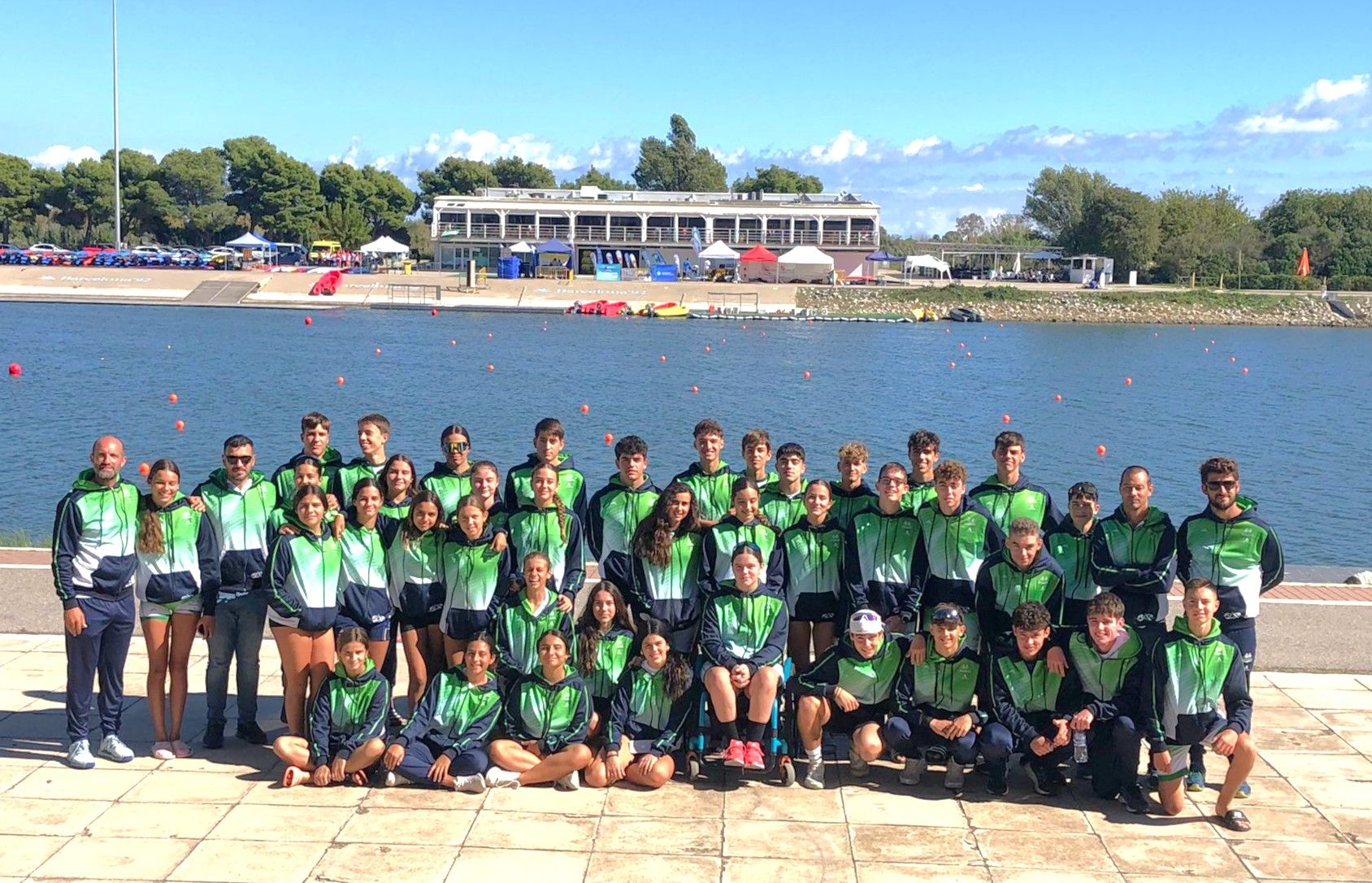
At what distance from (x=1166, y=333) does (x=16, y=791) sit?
60039 mm

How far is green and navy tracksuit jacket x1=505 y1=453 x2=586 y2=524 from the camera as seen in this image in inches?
274

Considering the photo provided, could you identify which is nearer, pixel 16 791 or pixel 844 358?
pixel 16 791

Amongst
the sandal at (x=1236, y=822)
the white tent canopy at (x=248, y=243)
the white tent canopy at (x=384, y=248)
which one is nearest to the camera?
the sandal at (x=1236, y=822)

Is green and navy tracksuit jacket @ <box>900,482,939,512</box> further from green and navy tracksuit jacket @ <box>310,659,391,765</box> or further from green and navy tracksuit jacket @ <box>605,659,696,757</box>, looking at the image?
green and navy tracksuit jacket @ <box>310,659,391,765</box>

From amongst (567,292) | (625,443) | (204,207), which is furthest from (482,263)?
(625,443)

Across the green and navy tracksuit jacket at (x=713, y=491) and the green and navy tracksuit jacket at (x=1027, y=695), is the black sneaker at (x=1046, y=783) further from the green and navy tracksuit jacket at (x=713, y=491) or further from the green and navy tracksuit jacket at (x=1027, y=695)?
the green and navy tracksuit jacket at (x=713, y=491)

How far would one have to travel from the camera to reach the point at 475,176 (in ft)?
323

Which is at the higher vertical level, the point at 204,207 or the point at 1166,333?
the point at 204,207

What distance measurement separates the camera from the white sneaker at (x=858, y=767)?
6.29m

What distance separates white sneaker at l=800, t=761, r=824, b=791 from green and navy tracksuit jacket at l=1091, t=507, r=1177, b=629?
5.85 feet

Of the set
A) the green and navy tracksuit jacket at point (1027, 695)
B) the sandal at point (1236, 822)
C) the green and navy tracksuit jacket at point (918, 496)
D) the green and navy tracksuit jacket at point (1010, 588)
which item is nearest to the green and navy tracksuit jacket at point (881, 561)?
the green and navy tracksuit jacket at point (918, 496)

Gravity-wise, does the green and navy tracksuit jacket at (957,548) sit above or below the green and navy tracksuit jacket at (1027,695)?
above

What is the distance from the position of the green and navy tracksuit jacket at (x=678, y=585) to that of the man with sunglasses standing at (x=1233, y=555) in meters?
2.50

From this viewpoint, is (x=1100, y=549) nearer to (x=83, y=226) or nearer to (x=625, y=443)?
(x=625, y=443)
